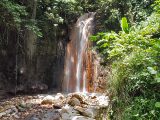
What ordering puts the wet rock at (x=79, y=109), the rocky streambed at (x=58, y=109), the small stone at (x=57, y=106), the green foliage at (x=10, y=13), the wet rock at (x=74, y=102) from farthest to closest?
1. the green foliage at (x=10, y=13)
2. the small stone at (x=57, y=106)
3. the wet rock at (x=74, y=102)
4. the wet rock at (x=79, y=109)
5. the rocky streambed at (x=58, y=109)

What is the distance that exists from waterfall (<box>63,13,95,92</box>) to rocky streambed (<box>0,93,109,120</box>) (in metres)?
2.64

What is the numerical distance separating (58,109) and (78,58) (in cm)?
449

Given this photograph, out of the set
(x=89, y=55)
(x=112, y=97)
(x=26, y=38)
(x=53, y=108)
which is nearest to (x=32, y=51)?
(x=26, y=38)

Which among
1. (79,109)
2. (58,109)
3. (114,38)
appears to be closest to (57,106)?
(58,109)

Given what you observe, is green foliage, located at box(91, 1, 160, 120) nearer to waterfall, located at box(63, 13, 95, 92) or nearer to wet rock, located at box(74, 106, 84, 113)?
wet rock, located at box(74, 106, 84, 113)

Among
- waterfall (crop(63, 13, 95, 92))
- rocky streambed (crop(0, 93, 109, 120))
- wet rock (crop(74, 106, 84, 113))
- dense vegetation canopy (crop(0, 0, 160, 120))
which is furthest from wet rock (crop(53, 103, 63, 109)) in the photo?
waterfall (crop(63, 13, 95, 92))

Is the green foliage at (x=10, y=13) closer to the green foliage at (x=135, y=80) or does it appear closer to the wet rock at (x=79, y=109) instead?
the wet rock at (x=79, y=109)

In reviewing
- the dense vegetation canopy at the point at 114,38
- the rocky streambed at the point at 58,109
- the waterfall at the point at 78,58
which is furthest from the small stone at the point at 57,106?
the waterfall at the point at 78,58

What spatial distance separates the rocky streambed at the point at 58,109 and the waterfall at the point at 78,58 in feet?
8.65

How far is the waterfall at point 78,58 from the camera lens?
443 inches

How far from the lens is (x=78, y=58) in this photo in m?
11.7

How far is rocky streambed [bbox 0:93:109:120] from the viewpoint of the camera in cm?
642

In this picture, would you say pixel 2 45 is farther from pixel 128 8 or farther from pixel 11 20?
pixel 128 8

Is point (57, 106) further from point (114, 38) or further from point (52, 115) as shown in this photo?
point (114, 38)
